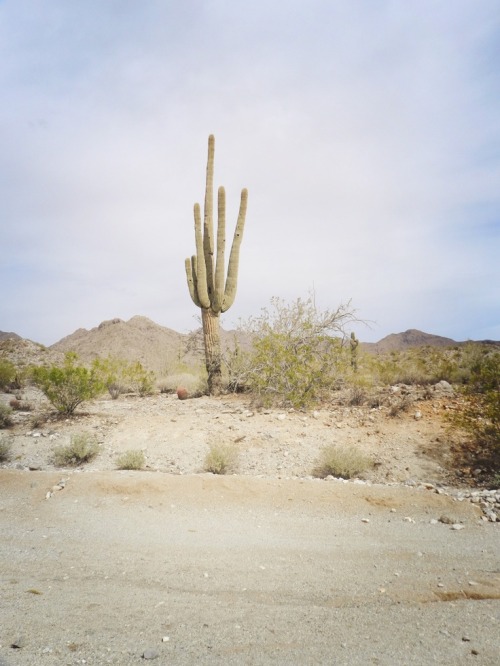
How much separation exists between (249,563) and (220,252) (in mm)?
10876

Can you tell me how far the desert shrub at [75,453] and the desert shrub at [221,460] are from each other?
2442 millimetres

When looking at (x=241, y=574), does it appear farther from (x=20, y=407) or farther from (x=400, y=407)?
(x=20, y=407)

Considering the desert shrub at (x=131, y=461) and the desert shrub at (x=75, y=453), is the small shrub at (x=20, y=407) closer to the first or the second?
the desert shrub at (x=75, y=453)

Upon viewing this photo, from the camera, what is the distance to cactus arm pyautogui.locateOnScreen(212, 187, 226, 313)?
45.0ft

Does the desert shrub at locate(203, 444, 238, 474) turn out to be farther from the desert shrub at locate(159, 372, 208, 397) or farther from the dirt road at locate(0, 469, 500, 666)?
the desert shrub at locate(159, 372, 208, 397)

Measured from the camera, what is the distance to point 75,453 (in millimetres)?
8281

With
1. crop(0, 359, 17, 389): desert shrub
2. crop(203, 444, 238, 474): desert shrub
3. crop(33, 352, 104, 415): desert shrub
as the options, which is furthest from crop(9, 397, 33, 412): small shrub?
crop(203, 444, 238, 474): desert shrub

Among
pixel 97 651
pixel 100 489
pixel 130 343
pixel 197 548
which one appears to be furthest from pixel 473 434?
pixel 130 343

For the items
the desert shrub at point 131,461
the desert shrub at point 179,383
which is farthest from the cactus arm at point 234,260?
the desert shrub at point 131,461

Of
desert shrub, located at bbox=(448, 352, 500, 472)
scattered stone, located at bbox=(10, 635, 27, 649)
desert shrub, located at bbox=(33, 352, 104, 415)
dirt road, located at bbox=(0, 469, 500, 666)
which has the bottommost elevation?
dirt road, located at bbox=(0, 469, 500, 666)

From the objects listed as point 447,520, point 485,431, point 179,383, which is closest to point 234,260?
point 179,383

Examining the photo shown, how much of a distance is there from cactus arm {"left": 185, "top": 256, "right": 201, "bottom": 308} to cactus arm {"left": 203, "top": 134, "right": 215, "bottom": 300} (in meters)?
0.53

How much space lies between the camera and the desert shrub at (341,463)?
7430mm

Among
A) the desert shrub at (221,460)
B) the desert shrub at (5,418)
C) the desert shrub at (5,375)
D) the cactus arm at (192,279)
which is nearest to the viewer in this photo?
the desert shrub at (221,460)
